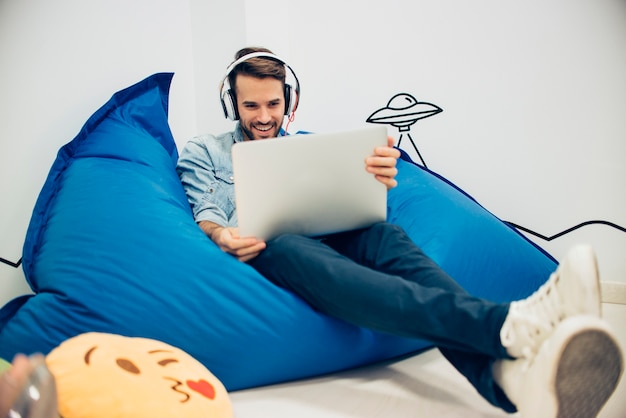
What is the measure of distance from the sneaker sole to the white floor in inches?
9.4

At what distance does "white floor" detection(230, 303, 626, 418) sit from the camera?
3.48ft

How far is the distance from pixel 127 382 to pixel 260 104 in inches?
34.7

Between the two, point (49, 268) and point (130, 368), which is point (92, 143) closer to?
point (49, 268)

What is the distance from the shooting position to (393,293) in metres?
1.03

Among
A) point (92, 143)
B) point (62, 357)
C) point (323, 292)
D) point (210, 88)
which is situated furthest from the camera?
point (210, 88)

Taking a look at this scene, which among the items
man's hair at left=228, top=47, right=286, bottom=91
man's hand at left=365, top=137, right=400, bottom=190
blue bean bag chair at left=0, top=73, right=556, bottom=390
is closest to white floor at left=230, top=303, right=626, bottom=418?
blue bean bag chair at left=0, top=73, right=556, bottom=390

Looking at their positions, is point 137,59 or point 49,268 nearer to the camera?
point 49,268

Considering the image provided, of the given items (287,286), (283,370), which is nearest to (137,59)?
(287,286)

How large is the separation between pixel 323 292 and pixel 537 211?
1.12 meters

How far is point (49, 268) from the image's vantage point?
1256 millimetres

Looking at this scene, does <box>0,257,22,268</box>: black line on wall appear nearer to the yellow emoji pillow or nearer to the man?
the yellow emoji pillow

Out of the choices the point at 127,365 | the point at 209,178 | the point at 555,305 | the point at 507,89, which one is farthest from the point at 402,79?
the point at 127,365

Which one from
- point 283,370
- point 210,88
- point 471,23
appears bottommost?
point 283,370

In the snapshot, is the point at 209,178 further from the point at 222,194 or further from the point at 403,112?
the point at 403,112
